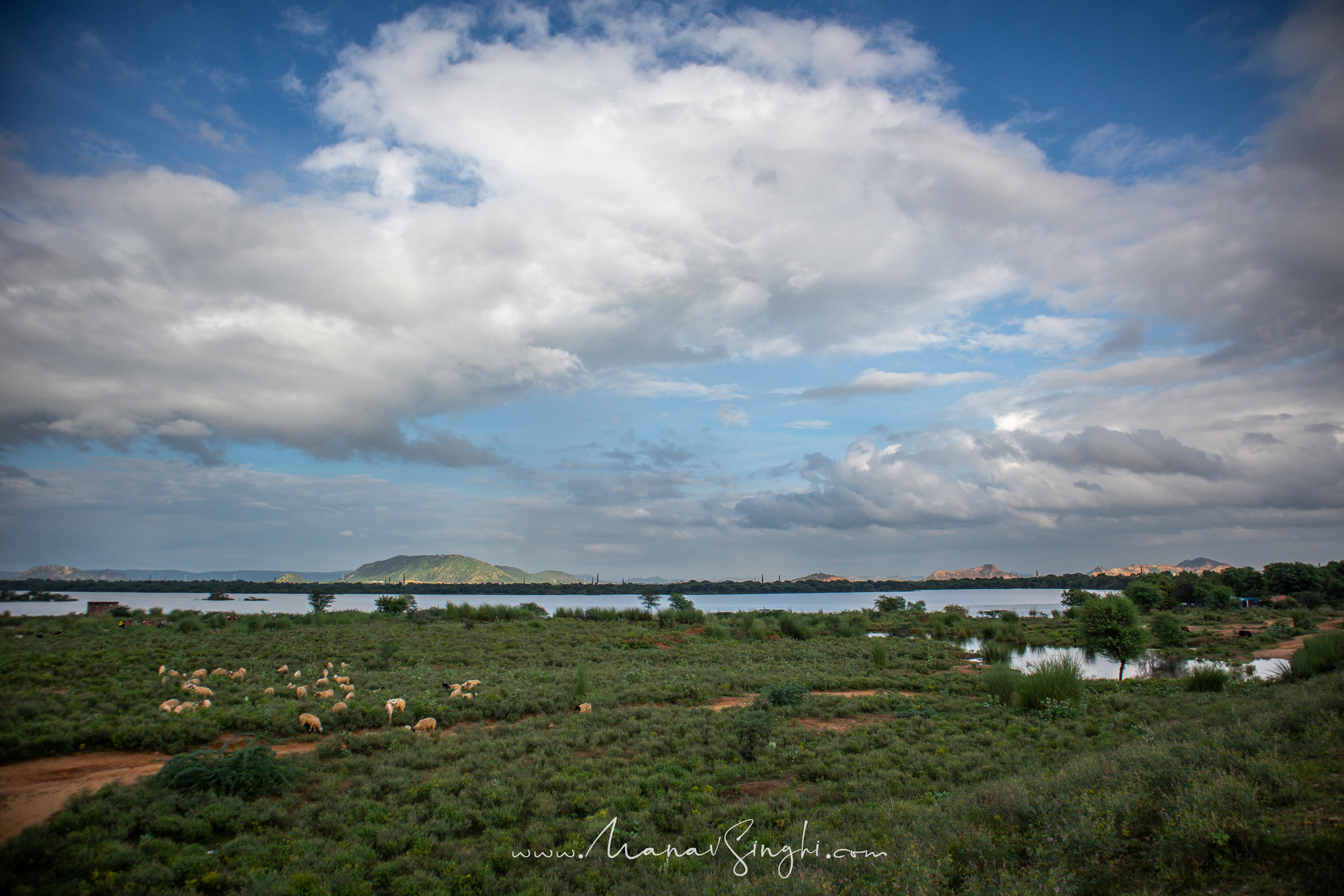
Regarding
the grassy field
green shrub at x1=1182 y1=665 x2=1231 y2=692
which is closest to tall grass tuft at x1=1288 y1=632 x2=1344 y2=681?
the grassy field

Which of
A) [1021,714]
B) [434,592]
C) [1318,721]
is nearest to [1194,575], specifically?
[1021,714]

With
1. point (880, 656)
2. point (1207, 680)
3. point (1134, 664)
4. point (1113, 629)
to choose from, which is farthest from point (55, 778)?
point (1134, 664)

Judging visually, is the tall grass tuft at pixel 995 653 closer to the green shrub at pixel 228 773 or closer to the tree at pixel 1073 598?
the green shrub at pixel 228 773

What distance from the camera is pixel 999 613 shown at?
52656mm

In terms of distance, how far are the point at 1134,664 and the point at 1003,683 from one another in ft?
55.8

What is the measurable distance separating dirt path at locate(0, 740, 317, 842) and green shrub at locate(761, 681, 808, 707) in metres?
10.7

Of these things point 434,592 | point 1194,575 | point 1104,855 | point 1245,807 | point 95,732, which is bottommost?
point 434,592

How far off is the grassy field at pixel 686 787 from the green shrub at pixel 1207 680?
0.09 metres

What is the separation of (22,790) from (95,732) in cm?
250

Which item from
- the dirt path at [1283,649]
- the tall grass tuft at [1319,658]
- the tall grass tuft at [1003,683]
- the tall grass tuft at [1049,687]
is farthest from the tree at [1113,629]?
the tall grass tuft at [1049,687]

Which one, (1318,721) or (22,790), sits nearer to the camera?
(1318,721)

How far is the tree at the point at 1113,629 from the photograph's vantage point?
2392cm

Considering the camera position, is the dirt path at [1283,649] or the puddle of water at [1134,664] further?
the dirt path at [1283,649]

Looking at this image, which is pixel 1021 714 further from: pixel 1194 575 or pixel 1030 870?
pixel 1194 575
